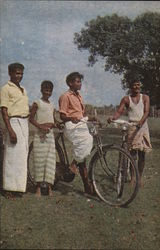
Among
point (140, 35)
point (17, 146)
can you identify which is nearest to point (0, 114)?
point (17, 146)

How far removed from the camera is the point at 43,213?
384 cm

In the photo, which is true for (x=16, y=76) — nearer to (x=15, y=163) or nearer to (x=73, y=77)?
(x=73, y=77)

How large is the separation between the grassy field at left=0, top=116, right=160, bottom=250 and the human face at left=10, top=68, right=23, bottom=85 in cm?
129

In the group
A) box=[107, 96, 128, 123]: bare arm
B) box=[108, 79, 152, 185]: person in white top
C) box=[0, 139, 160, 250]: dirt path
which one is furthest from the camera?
box=[108, 79, 152, 185]: person in white top

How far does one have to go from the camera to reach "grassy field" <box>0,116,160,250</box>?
10.7ft

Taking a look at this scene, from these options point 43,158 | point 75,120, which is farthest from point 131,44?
point 43,158

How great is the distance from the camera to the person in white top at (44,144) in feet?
14.3

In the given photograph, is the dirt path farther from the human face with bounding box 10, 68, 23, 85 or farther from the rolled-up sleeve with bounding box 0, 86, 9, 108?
the human face with bounding box 10, 68, 23, 85

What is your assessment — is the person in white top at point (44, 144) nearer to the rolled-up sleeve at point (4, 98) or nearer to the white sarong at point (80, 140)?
the white sarong at point (80, 140)

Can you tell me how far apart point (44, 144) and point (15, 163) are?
1.37 ft

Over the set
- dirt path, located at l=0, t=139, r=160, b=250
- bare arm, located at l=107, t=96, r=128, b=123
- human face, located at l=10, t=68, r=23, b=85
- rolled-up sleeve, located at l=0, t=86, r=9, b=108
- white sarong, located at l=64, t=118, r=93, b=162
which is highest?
human face, located at l=10, t=68, r=23, b=85

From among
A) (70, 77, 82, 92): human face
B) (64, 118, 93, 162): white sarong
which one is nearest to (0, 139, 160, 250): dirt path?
(64, 118, 93, 162): white sarong

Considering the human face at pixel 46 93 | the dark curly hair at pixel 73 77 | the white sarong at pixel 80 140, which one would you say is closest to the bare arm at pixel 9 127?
the human face at pixel 46 93

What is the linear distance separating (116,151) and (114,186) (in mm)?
428
